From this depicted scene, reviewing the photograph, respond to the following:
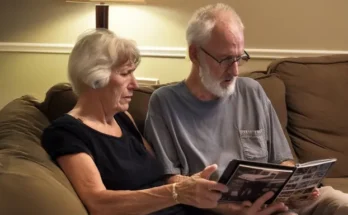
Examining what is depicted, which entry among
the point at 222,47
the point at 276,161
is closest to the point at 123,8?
the point at 222,47

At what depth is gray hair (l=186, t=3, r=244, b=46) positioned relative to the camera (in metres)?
1.96

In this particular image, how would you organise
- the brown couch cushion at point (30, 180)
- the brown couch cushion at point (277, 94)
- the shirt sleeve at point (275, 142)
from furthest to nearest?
1. the brown couch cushion at point (277, 94)
2. the shirt sleeve at point (275, 142)
3. the brown couch cushion at point (30, 180)

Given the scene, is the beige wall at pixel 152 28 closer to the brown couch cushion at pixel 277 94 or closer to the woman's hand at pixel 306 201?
the brown couch cushion at pixel 277 94

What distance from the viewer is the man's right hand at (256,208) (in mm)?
1621

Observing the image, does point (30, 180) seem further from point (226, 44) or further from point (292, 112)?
point (292, 112)

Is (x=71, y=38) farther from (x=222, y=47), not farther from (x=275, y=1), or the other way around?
(x=222, y=47)

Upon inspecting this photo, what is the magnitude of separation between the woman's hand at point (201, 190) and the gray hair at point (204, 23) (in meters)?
0.62

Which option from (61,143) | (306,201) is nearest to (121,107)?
(61,143)

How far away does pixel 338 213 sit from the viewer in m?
1.78

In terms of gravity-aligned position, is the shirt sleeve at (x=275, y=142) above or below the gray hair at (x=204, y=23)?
below

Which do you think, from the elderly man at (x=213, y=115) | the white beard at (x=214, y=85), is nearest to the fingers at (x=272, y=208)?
the elderly man at (x=213, y=115)

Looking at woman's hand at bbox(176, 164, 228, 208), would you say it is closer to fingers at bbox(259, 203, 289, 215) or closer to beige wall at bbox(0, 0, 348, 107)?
fingers at bbox(259, 203, 289, 215)

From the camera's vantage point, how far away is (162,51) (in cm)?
292

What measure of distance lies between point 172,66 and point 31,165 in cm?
150
